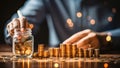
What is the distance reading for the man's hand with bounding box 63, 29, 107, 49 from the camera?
8.03 feet

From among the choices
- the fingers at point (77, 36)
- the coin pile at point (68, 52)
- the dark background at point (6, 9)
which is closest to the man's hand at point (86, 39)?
the fingers at point (77, 36)

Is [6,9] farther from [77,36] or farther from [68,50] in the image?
[68,50]

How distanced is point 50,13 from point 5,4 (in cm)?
38

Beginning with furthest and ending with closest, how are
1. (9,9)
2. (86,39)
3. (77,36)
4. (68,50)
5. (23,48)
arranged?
(9,9), (77,36), (86,39), (68,50), (23,48)

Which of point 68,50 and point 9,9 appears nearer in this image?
point 68,50

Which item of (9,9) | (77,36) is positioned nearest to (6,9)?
(9,9)

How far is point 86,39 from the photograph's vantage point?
2439mm

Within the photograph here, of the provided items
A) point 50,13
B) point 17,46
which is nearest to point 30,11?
point 50,13

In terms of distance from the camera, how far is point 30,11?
2.65 meters

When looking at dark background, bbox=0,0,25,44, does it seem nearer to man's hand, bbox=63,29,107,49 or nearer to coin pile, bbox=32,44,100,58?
man's hand, bbox=63,29,107,49

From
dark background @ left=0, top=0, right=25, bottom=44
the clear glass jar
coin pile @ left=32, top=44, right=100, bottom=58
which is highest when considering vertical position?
dark background @ left=0, top=0, right=25, bottom=44

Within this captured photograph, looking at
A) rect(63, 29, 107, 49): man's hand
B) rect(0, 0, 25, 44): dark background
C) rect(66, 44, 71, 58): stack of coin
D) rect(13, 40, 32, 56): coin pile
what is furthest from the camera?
rect(0, 0, 25, 44): dark background

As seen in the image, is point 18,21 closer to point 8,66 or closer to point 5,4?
point 5,4

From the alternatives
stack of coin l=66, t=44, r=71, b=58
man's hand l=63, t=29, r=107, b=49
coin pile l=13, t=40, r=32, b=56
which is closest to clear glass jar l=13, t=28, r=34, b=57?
coin pile l=13, t=40, r=32, b=56
